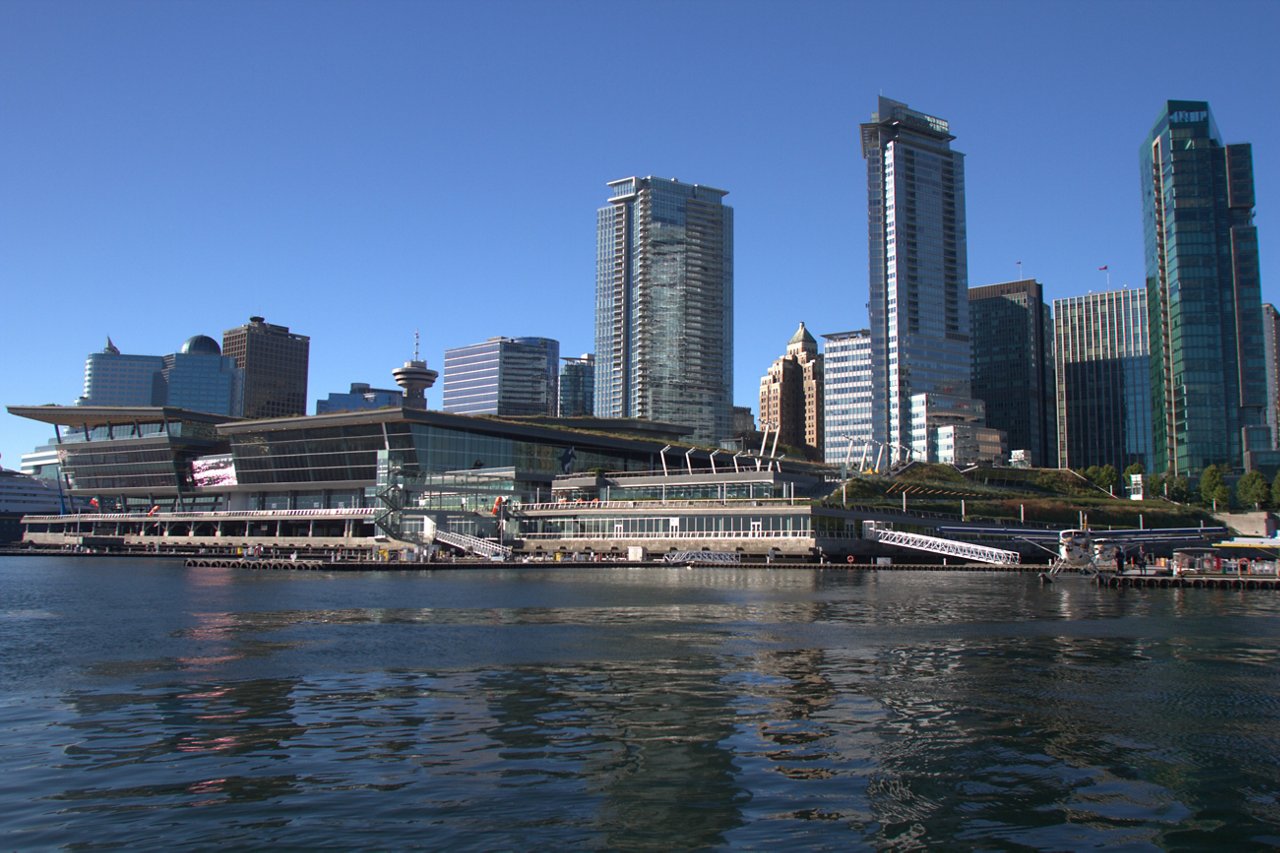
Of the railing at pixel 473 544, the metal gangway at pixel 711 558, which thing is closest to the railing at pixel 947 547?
the metal gangway at pixel 711 558

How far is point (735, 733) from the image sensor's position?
89.6 feet

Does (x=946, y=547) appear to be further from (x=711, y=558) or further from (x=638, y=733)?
(x=638, y=733)

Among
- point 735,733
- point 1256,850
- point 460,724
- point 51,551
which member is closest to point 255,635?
point 460,724

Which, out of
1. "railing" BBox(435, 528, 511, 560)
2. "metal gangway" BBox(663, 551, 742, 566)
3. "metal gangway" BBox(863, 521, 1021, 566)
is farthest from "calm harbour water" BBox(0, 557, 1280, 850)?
"railing" BBox(435, 528, 511, 560)

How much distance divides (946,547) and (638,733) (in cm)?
11385

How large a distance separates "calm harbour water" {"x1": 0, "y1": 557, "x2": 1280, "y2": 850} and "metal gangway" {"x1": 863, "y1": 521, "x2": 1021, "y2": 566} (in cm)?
7280

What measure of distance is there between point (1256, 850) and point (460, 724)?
18.5m

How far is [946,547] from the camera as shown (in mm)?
134000

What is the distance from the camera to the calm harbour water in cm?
1972

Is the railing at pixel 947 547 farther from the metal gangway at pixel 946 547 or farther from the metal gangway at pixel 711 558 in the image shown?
the metal gangway at pixel 711 558

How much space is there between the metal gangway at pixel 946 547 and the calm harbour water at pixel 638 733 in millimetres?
72803

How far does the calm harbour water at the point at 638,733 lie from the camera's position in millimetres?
19719

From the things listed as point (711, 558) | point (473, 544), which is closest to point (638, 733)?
point (711, 558)

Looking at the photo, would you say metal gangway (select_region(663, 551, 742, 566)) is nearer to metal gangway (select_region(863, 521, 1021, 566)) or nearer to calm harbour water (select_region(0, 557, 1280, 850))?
metal gangway (select_region(863, 521, 1021, 566))
